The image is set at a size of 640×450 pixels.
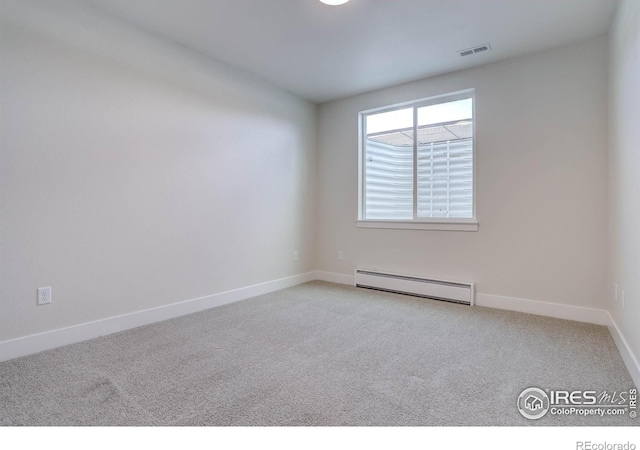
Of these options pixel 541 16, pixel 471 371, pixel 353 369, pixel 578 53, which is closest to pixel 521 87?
pixel 578 53

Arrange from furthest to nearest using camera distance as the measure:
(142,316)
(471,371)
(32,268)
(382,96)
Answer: (382,96), (142,316), (32,268), (471,371)

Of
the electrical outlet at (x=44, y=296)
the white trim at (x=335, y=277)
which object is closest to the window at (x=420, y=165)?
the white trim at (x=335, y=277)

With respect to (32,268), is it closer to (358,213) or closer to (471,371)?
(471,371)

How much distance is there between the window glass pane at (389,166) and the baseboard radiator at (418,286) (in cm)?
73

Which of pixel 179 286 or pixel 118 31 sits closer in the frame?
pixel 118 31

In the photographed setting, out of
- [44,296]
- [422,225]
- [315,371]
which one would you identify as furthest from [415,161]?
[44,296]

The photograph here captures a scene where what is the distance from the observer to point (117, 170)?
259cm

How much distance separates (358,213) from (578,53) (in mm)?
2645

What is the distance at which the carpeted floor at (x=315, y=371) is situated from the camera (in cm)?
149

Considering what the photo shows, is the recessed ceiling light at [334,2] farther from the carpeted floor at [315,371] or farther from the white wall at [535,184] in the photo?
the carpeted floor at [315,371]

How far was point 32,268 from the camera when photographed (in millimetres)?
2186

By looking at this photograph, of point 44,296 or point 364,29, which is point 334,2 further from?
point 44,296

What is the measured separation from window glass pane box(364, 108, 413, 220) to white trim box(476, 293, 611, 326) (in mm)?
1222

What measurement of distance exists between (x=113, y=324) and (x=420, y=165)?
3421 mm
